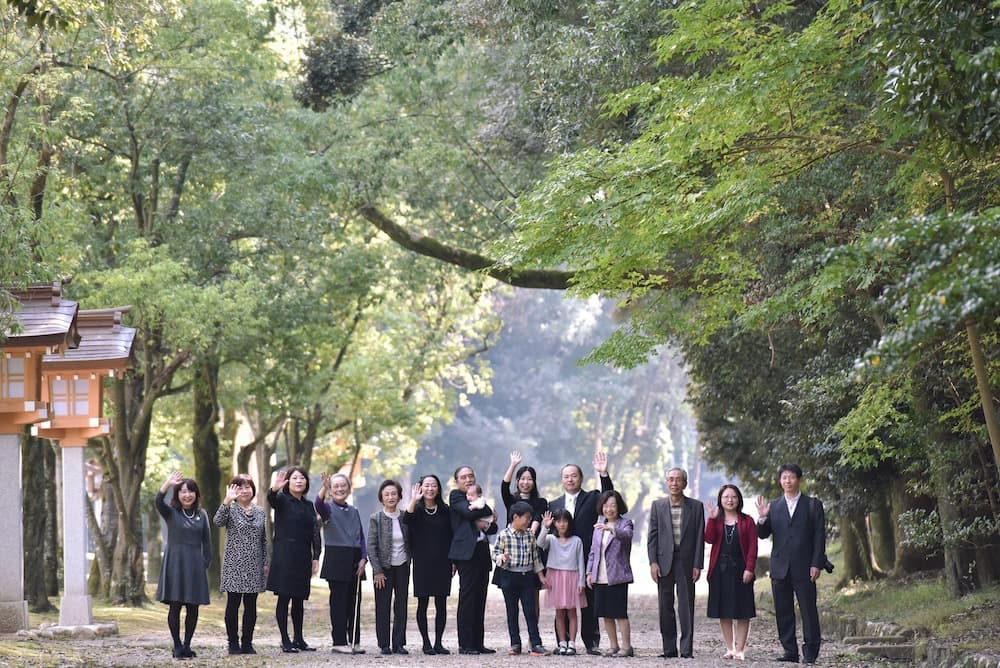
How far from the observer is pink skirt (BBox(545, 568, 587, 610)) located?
12.5 metres

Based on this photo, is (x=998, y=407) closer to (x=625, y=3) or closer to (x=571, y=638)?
(x=571, y=638)

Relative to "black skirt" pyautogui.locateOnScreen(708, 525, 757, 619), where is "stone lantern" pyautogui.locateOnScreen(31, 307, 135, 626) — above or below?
above

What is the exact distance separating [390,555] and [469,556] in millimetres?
750

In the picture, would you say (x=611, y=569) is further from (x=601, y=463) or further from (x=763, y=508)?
(x=763, y=508)

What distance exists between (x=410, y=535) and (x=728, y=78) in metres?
5.23

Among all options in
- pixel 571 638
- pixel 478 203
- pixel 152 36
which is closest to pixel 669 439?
pixel 478 203

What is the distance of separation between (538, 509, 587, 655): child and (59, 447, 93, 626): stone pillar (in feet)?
18.8

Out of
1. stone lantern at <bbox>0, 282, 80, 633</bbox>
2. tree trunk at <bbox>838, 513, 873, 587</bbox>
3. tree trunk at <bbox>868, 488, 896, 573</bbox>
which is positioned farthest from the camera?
tree trunk at <bbox>838, 513, 873, 587</bbox>

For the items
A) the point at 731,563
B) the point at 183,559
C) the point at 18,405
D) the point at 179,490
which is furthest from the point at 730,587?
the point at 18,405

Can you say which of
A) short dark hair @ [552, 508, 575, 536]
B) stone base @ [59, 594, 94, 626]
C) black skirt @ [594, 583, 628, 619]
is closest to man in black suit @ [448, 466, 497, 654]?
short dark hair @ [552, 508, 575, 536]

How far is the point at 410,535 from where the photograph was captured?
12.6 meters

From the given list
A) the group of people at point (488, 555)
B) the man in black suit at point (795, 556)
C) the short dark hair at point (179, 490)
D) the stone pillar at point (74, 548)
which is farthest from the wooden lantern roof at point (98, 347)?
the man in black suit at point (795, 556)

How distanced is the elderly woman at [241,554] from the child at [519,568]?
2.22 meters

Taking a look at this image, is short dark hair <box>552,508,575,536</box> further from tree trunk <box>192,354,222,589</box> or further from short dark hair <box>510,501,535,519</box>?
tree trunk <box>192,354,222,589</box>
